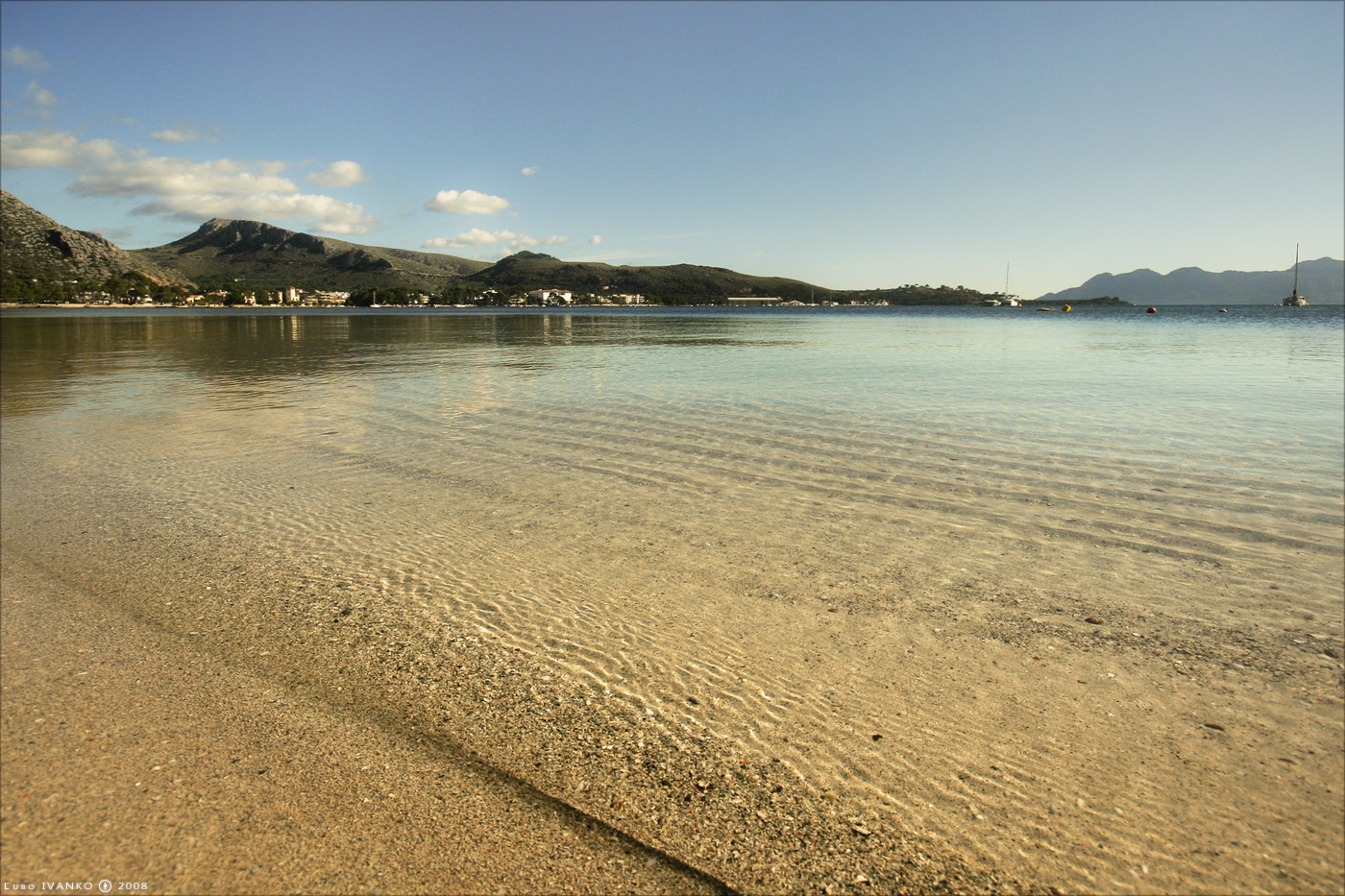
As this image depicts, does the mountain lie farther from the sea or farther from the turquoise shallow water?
the sea

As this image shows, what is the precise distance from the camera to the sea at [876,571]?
2.93 meters

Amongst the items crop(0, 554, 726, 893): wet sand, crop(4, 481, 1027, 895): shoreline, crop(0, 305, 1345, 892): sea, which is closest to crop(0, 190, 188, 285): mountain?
crop(0, 305, 1345, 892): sea

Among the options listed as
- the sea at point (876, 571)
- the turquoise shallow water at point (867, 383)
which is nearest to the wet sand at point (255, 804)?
the sea at point (876, 571)

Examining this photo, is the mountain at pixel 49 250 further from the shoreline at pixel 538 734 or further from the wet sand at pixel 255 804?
the wet sand at pixel 255 804

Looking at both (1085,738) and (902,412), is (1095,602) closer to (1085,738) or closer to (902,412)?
(1085,738)

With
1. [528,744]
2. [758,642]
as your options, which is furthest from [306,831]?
[758,642]

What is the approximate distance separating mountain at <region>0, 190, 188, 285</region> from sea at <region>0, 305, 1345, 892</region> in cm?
18909

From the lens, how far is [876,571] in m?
5.34

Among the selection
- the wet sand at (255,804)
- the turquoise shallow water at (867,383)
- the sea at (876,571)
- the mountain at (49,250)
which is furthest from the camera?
the mountain at (49,250)

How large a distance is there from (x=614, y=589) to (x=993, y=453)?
692cm

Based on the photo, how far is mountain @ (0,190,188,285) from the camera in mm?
150875

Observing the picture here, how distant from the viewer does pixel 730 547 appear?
588 centimetres

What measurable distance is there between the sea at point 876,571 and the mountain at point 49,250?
189095 millimetres

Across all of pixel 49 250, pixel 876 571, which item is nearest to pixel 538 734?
pixel 876 571
